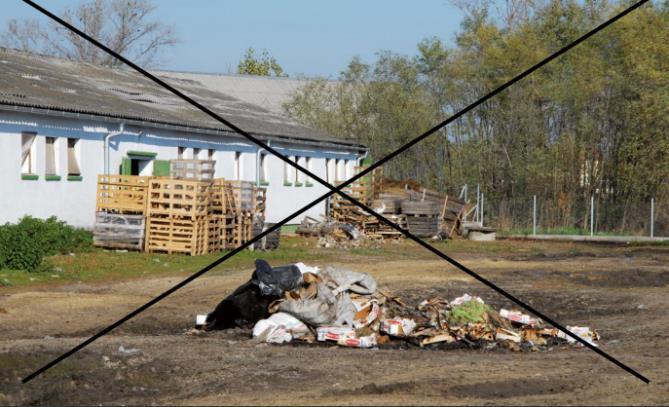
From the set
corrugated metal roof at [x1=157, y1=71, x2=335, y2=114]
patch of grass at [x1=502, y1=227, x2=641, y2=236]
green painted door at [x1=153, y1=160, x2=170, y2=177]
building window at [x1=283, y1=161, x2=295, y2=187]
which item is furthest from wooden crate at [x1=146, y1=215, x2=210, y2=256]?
corrugated metal roof at [x1=157, y1=71, x2=335, y2=114]

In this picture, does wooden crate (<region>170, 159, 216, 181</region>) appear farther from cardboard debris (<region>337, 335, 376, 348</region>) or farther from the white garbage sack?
cardboard debris (<region>337, 335, 376, 348</region>)

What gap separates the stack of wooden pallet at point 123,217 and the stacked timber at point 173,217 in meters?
0.25

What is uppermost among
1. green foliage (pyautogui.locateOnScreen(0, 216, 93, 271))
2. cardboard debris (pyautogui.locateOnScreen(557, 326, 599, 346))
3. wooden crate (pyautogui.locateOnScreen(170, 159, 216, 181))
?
wooden crate (pyautogui.locateOnScreen(170, 159, 216, 181))

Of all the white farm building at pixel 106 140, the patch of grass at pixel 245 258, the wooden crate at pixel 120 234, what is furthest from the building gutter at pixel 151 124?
the patch of grass at pixel 245 258

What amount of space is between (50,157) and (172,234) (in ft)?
12.0

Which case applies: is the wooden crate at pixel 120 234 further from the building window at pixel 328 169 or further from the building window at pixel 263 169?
the building window at pixel 328 169

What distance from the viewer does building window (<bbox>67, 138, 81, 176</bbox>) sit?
3088cm

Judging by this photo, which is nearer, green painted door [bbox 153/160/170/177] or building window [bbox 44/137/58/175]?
building window [bbox 44/137/58/175]

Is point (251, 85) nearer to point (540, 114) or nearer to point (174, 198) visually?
point (540, 114)

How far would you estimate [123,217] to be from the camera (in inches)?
1183

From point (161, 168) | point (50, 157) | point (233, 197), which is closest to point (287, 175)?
point (161, 168)

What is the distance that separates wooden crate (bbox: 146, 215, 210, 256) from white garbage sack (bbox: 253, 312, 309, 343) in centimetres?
1363

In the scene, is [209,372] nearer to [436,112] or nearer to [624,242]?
[624,242]

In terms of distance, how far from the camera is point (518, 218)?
1972 inches
